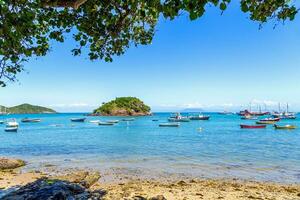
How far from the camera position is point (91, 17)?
32.1 ft

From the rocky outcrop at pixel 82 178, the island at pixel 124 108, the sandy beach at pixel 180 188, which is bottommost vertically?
the sandy beach at pixel 180 188

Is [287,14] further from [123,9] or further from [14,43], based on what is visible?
[14,43]

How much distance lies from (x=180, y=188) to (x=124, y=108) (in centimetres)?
17085

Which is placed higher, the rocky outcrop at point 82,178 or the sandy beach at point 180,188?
the rocky outcrop at point 82,178

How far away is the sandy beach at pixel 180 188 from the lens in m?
13.5

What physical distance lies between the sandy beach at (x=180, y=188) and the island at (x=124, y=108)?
167 meters

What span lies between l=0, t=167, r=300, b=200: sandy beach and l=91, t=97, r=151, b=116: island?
166978mm

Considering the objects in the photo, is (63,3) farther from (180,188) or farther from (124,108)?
(124,108)

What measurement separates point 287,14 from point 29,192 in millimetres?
9291

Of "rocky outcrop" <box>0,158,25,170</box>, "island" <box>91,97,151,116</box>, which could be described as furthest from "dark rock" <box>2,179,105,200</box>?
"island" <box>91,97,151,116</box>

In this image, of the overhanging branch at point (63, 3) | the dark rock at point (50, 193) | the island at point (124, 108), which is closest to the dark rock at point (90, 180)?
the dark rock at point (50, 193)

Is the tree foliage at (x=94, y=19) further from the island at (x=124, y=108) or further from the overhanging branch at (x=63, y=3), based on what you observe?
the island at (x=124, y=108)

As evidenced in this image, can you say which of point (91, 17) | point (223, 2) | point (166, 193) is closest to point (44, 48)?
point (91, 17)

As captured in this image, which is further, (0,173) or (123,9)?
(0,173)
